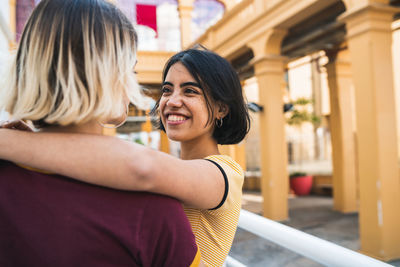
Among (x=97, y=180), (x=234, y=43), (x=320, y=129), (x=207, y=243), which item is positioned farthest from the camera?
(x=320, y=129)

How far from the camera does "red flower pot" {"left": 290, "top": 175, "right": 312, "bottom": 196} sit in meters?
11.6

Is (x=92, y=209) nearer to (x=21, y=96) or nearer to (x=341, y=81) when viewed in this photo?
(x=21, y=96)

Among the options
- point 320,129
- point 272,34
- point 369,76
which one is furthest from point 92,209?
point 320,129

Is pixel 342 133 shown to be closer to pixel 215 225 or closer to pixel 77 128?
pixel 215 225

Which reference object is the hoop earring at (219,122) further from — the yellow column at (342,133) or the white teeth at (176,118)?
the yellow column at (342,133)

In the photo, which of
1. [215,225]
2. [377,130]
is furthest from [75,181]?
[377,130]

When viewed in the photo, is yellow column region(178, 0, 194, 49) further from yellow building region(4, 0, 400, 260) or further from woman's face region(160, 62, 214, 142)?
woman's face region(160, 62, 214, 142)

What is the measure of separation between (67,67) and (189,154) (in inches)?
23.9

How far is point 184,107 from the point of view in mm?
1103

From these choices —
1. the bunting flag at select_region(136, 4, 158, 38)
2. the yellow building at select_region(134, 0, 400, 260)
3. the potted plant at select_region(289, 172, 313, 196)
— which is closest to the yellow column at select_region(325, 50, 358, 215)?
the yellow building at select_region(134, 0, 400, 260)

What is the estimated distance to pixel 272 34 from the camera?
23.0 feet

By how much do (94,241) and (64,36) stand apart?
0.37 meters

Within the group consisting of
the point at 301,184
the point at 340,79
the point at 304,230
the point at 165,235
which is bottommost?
the point at 304,230

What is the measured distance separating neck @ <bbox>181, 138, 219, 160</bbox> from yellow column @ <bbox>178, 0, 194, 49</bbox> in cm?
1092
